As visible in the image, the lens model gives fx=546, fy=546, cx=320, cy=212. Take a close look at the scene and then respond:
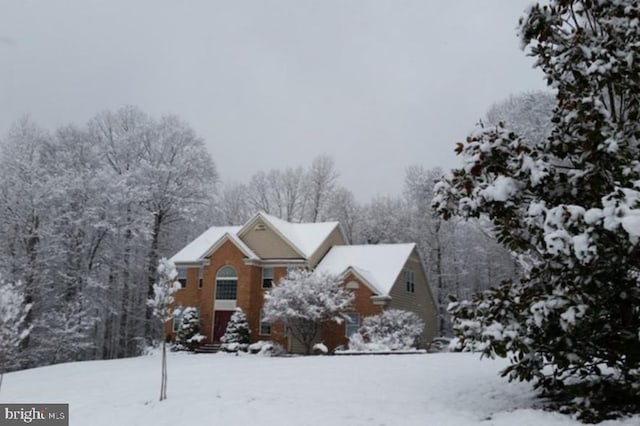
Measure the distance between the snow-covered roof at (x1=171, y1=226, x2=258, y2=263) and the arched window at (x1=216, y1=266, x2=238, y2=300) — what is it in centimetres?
132

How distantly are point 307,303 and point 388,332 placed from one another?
3.77m

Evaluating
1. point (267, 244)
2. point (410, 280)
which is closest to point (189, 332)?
point (267, 244)

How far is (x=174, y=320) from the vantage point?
97.9 ft

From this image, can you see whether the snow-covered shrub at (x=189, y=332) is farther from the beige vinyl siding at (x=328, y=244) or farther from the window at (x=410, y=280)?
the window at (x=410, y=280)

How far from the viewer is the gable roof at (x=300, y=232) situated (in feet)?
93.6

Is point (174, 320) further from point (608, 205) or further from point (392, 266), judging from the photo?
point (608, 205)

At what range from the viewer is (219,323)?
28516 mm

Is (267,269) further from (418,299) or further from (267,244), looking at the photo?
(418,299)

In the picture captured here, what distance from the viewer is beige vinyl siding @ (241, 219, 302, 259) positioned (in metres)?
28.6

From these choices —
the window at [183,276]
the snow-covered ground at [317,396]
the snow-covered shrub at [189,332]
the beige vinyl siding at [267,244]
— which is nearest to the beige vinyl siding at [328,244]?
the beige vinyl siding at [267,244]

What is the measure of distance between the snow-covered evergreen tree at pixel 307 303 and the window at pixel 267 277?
11.4 feet

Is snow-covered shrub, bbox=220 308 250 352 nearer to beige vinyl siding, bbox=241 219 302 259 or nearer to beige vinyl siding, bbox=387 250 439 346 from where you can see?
beige vinyl siding, bbox=241 219 302 259

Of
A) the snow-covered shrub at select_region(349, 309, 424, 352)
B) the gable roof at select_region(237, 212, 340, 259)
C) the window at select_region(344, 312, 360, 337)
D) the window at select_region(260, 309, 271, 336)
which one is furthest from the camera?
the gable roof at select_region(237, 212, 340, 259)

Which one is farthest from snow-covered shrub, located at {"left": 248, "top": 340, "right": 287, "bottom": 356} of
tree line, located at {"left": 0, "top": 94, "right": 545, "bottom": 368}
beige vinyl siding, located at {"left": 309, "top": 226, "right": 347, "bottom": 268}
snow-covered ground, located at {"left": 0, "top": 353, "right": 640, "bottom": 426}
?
snow-covered ground, located at {"left": 0, "top": 353, "right": 640, "bottom": 426}
